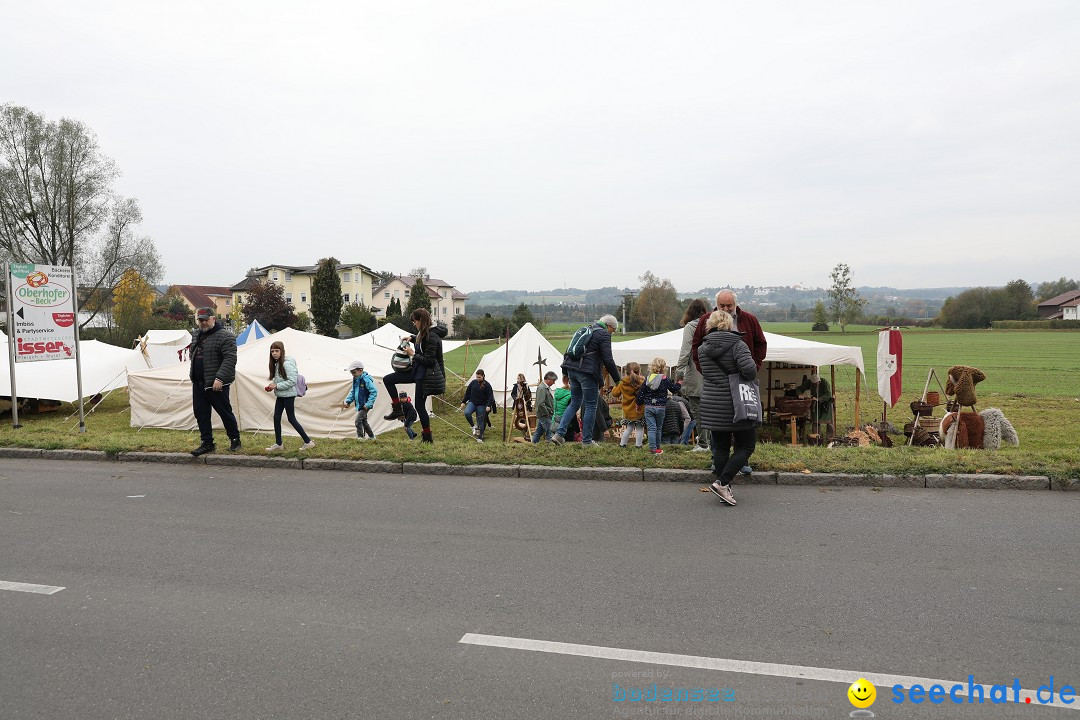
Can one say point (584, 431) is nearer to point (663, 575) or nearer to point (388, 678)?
point (663, 575)

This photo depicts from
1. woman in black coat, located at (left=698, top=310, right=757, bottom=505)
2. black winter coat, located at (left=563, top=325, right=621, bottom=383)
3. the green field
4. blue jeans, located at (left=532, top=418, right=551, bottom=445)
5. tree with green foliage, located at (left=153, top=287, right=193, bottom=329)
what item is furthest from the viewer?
tree with green foliage, located at (left=153, top=287, right=193, bottom=329)

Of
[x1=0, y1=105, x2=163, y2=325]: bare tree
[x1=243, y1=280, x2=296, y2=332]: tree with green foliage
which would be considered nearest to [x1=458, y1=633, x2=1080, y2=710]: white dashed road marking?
[x1=0, y1=105, x2=163, y2=325]: bare tree

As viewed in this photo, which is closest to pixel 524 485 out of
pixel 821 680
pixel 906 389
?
pixel 821 680

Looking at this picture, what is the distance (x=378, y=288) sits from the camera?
101m

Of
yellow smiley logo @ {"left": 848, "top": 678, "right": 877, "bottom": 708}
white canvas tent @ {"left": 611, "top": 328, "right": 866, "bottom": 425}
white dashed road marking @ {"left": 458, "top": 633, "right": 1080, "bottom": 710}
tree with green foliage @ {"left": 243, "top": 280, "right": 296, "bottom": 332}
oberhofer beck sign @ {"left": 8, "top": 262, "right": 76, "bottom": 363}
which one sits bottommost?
yellow smiley logo @ {"left": 848, "top": 678, "right": 877, "bottom": 708}

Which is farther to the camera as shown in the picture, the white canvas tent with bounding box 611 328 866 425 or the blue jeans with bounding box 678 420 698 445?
the white canvas tent with bounding box 611 328 866 425

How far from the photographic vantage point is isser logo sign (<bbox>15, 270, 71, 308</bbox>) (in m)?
11.0

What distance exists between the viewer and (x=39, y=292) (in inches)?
442

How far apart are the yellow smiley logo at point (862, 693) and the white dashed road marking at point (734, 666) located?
1.2 inches

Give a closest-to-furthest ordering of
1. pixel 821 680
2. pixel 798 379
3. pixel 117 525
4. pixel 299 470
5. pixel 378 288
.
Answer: pixel 821 680
pixel 117 525
pixel 299 470
pixel 798 379
pixel 378 288

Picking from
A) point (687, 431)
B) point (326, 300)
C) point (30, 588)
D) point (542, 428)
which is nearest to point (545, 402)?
point (542, 428)

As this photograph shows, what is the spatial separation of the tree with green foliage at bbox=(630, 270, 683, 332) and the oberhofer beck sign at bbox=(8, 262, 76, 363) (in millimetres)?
92050

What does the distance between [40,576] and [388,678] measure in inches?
119

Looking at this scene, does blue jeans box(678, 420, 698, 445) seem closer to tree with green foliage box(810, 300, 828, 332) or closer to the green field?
the green field
